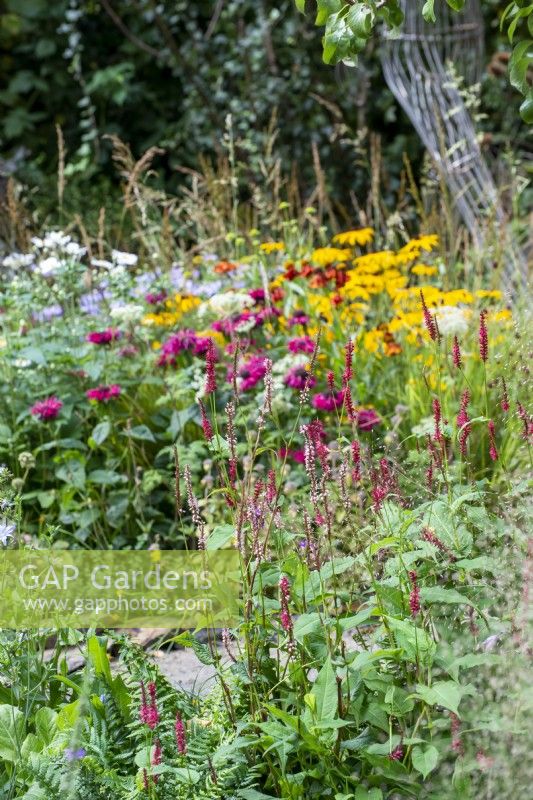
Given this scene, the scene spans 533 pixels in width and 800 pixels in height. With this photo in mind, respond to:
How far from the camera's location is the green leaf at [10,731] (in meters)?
1.84

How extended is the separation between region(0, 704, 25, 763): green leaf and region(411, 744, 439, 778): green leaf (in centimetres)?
67

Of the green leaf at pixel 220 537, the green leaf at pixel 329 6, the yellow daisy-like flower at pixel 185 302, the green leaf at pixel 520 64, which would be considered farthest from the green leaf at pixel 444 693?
the yellow daisy-like flower at pixel 185 302

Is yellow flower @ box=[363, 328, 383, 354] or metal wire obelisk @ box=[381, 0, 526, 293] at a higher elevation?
metal wire obelisk @ box=[381, 0, 526, 293]

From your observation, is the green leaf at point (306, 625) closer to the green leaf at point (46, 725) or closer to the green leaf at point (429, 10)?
the green leaf at point (46, 725)

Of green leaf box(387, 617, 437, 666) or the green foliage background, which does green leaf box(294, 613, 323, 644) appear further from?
the green foliage background

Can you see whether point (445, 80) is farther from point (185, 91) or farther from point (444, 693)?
point (444, 693)

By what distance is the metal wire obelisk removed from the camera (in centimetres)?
566

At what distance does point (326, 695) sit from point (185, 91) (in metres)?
6.90

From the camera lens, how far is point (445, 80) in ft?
19.9

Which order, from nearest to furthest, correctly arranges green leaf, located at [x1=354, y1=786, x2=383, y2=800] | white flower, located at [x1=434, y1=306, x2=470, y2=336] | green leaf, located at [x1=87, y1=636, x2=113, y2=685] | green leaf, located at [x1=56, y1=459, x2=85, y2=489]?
green leaf, located at [x1=354, y1=786, x2=383, y2=800] → green leaf, located at [x1=87, y1=636, x2=113, y2=685] → white flower, located at [x1=434, y1=306, x2=470, y2=336] → green leaf, located at [x1=56, y1=459, x2=85, y2=489]

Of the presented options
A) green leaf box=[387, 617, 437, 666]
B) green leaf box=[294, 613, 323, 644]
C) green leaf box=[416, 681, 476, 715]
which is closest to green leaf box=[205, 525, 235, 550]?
green leaf box=[294, 613, 323, 644]

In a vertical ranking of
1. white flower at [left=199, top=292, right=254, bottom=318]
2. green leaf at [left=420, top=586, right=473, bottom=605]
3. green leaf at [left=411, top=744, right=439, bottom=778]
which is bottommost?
green leaf at [left=411, top=744, right=439, bottom=778]

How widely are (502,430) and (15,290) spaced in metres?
1.75

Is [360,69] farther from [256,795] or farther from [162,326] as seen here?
[256,795]
